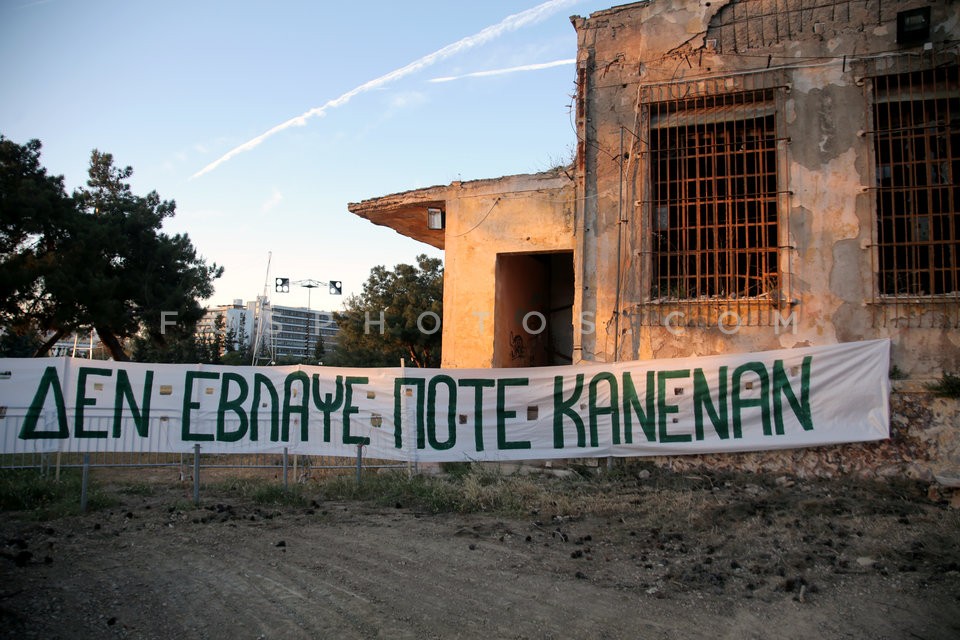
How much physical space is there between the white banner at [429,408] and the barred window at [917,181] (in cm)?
148

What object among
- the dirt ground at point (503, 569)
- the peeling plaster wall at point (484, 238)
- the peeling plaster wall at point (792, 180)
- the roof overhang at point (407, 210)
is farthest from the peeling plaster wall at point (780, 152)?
the roof overhang at point (407, 210)

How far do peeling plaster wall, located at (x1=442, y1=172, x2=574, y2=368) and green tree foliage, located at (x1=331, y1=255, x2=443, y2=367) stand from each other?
1834 cm

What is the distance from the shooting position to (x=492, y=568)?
5258 mm

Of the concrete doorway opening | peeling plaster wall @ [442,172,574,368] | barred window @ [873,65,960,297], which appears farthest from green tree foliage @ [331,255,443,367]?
barred window @ [873,65,960,297]

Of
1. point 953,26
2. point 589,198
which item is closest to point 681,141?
point 589,198

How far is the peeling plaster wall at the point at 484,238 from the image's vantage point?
10.3m

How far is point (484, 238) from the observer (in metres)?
10.8

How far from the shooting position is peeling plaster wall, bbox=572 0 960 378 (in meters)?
8.45

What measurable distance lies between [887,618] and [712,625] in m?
1.23

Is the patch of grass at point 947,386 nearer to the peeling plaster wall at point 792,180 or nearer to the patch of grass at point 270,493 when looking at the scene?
the peeling plaster wall at point 792,180

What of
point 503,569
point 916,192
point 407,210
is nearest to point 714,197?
point 916,192

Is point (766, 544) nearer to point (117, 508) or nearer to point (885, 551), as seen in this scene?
point (885, 551)

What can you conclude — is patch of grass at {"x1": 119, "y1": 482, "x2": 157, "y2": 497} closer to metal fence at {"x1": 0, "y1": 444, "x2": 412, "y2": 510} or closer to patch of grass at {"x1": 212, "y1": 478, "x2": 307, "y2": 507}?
metal fence at {"x1": 0, "y1": 444, "x2": 412, "y2": 510}

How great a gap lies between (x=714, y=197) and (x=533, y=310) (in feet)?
14.1
